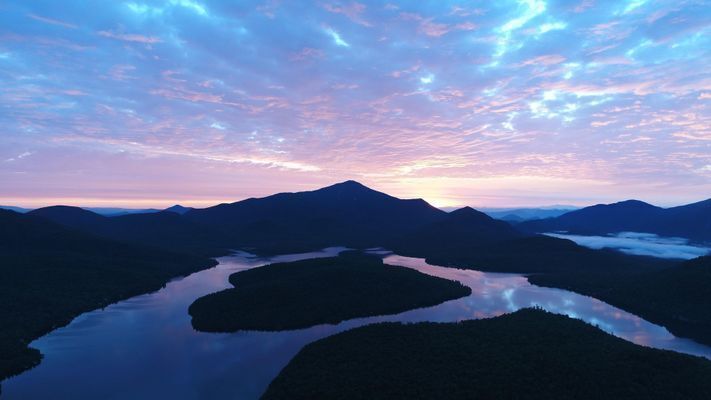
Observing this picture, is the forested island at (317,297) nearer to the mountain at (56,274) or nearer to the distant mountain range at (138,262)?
the mountain at (56,274)

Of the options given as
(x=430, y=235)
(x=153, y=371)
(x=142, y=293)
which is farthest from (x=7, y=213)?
(x=430, y=235)

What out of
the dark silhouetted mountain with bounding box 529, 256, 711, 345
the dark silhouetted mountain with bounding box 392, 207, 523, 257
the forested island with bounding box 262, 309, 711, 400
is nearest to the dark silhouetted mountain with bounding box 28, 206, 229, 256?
the dark silhouetted mountain with bounding box 392, 207, 523, 257

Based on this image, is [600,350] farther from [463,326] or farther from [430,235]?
[430,235]

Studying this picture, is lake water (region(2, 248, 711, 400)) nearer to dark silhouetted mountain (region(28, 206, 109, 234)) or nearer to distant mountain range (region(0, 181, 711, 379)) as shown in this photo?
distant mountain range (region(0, 181, 711, 379))

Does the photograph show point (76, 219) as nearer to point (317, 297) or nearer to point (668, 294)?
point (317, 297)

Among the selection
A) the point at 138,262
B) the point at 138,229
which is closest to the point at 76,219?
the point at 138,229
